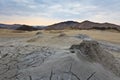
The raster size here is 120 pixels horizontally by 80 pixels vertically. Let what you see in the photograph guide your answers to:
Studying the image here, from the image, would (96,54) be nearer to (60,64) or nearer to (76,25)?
(60,64)

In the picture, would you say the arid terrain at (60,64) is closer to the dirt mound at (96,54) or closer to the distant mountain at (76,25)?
the dirt mound at (96,54)

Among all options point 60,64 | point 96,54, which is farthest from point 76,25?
point 60,64

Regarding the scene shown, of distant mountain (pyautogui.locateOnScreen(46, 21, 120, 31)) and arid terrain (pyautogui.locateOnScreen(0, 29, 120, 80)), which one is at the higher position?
arid terrain (pyautogui.locateOnScreen(0, 29, 120, 80))

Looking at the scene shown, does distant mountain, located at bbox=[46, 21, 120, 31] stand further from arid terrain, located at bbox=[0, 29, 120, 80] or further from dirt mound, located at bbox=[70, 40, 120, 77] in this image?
arid terrain, located at bbox=[0, 29, 120, 80]

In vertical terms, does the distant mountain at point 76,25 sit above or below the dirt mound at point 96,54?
below

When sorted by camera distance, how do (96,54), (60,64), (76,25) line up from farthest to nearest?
(76,25), (96,54), (60,64)

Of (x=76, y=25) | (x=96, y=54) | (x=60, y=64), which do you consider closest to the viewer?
(x=60, y=64)

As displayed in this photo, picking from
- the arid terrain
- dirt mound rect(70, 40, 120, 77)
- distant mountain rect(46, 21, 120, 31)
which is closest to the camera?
the arid terrain

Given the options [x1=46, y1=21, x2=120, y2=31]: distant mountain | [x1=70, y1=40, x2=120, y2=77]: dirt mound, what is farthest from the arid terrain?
[x1=46, y1=21, x2=120, y2=31]: distant mountain

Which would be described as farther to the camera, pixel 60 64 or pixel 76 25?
pixel 76 25

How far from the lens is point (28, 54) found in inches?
187

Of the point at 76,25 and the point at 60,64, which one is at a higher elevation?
the point at 60,64

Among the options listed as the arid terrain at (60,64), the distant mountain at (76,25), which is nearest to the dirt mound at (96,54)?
the arid terrain at (60,64)

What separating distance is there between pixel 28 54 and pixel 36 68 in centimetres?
74
